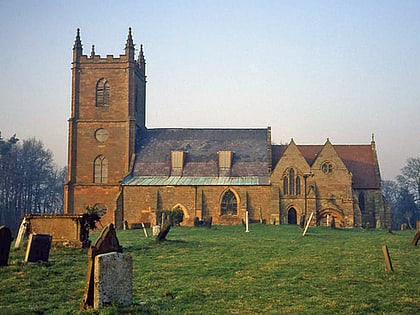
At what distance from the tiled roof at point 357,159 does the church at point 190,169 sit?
0.10m

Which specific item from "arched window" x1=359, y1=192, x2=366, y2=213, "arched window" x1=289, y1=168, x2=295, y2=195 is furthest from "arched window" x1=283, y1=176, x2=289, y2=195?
"arched window" x1=359, y1=192, x2=366, y2=213

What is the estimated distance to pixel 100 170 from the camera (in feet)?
168

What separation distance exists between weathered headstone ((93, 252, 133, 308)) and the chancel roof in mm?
38747

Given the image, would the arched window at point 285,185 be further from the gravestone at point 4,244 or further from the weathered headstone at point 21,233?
the gravestone at point 4,244

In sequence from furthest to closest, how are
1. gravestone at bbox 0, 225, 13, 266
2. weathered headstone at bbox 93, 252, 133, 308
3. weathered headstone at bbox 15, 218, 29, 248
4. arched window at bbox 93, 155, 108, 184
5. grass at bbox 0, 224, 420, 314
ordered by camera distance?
arched window at bbox 93, 155, 108, 184
weathered headstone at bbox 15, 218, 29, 248
gravestone at bbox 0, 225, 13, 266
grass at bbox 0, 224, 420, 314
weathered headstone at bbox 93, 252, 133, 308

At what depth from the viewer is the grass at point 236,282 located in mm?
11258

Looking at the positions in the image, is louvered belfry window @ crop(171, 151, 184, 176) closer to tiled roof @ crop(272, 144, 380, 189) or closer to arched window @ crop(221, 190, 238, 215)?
arched window @ crop(221, 190, 238, 215)

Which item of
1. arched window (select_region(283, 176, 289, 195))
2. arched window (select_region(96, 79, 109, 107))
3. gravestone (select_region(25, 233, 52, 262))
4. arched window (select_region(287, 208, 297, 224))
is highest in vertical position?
arched window (select_region(96, 79, 109, 107))

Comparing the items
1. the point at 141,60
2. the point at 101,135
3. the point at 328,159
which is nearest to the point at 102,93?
the point at 101,135

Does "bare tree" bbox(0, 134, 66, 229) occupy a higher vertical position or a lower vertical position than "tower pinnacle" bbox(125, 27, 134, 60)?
lower

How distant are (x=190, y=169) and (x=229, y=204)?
5336 millimetres

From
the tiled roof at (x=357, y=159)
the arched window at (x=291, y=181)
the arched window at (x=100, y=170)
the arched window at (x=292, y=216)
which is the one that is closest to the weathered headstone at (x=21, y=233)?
the arched window at (x=100, y=170)

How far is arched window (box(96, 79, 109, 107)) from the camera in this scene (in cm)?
5234

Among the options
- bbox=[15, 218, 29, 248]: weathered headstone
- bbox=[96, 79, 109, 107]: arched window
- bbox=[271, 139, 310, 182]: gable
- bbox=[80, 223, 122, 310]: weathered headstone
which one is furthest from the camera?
bbox=[96, 79, 109, 107]: arched window
